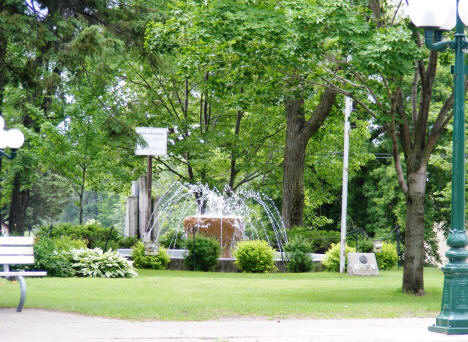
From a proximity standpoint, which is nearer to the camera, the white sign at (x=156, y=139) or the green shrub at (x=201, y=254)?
the green shrub at (x=201, y=254)

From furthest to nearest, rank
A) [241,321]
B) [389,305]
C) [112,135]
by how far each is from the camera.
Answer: [112,135] < [389,305] < [241,321]

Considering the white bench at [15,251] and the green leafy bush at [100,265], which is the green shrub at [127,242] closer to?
the green leafy bush at [100,265]

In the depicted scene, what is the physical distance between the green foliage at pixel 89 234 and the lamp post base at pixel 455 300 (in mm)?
14077

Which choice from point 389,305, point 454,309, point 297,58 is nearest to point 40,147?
point 297,58

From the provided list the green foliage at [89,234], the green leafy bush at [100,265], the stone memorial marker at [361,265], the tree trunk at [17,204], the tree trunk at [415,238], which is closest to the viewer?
the tree trunk at [415,238]

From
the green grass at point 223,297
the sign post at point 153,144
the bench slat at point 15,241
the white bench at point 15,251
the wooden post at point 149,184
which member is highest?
the sign post at point 153,144

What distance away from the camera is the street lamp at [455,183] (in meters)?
8.67

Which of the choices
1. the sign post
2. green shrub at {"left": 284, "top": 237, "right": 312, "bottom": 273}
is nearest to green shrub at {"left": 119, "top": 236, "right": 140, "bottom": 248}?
the sign post

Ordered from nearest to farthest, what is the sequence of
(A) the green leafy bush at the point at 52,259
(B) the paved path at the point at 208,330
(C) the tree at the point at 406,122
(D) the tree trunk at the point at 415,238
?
(B) the paved path at the point at 208,330 < (C) the tree at the point at 406,122 < (D) the tree trunk at the point at 415,238 < (A) the green leafy bush at the point at 52,259

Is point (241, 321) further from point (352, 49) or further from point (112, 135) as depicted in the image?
point (112, 135)

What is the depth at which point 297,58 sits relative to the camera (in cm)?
1375

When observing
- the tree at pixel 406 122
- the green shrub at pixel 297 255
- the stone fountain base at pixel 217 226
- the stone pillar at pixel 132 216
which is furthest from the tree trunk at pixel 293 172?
the tree at pixel 406 122

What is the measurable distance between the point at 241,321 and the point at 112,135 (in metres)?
8.87

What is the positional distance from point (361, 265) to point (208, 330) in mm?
→ 12029
